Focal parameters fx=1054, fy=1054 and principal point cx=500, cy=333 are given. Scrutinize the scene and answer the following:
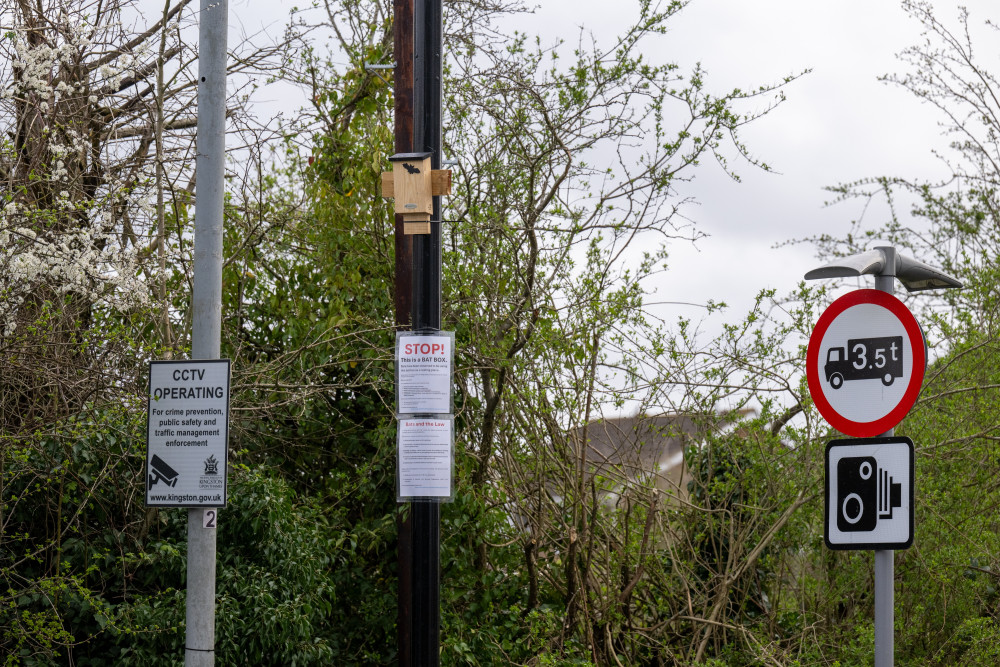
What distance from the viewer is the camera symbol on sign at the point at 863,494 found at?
5.28 meters

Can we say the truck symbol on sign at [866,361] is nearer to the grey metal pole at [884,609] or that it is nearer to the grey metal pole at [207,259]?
the grey metal pole at [884,609]

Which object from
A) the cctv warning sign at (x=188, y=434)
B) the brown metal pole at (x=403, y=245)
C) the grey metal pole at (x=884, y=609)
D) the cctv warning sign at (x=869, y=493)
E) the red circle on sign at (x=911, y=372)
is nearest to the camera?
the grey metal pole at (x=884, y=609)

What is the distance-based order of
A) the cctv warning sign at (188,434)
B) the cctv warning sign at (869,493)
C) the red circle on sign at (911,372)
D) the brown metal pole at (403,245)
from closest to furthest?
the cctv warning sign at (869,493), the red circle on sign at (911,372), the cctv warning sign at (188,434), the brown metal pole at (403,245)

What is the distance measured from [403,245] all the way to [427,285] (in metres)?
2.15

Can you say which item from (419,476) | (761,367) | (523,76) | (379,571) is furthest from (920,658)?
(523,76)

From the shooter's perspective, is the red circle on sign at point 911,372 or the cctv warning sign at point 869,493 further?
the red circle on sign at point 911,372

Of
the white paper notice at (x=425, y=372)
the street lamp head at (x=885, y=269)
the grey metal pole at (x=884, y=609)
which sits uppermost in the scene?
the street lamp head at (x=885, y=269)

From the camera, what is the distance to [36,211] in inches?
271

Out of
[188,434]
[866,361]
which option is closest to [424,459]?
[188,434]

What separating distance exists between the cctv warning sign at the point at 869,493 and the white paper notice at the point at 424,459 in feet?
6.67

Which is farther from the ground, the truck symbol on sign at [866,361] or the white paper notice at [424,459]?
the truck symbol on sign at [866,361]

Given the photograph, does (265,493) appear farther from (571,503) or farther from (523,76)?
(523,76)

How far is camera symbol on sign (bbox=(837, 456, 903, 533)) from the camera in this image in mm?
5277

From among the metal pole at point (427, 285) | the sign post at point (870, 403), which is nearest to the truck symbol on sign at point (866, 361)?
the sign post at point (870, 403)
